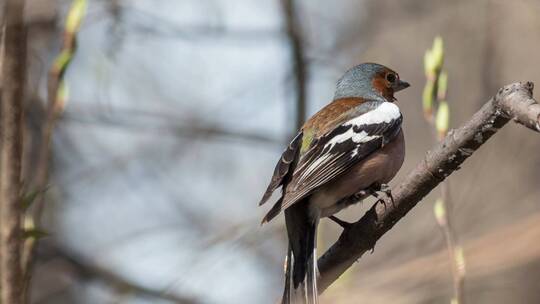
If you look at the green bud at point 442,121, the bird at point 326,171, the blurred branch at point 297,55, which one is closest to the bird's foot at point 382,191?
the bird at point 326,171

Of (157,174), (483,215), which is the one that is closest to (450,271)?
(483,215)

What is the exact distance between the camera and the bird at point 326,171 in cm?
393

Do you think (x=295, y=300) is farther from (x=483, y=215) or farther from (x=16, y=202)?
(x=483, y=215)

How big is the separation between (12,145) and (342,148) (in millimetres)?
2166

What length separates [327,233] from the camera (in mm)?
7418

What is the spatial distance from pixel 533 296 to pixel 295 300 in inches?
152

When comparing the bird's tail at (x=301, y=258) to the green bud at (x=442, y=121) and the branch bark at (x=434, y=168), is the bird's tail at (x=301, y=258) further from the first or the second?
the green bud at (x=442, y=121)

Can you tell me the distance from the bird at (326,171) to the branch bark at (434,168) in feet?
0.46

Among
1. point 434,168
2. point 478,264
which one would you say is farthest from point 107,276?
point 478,264

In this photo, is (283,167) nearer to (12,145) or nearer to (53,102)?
(53,102)

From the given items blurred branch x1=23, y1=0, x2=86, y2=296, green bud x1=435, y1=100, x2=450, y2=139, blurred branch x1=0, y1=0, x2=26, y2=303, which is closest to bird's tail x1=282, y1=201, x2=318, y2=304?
green bud x1=435, y1=100, x2=450, y2=139

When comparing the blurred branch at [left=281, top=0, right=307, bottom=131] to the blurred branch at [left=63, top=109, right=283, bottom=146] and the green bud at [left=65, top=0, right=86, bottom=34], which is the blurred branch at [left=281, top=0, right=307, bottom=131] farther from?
the green bud at [left=65, top=0, right=86, bottom=34]

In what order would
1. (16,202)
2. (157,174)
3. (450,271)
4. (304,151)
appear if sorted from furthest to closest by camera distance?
(157,174) → (304,151) → (450,271) → (16,202)

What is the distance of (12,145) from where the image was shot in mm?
2637
